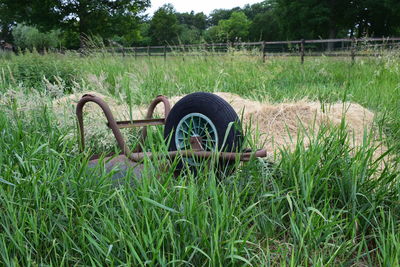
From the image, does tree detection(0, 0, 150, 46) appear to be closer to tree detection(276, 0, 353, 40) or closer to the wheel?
tree detection(276, 0, 353, 40)

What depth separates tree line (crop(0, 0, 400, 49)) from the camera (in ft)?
83.9

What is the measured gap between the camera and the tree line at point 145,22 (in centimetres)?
2556

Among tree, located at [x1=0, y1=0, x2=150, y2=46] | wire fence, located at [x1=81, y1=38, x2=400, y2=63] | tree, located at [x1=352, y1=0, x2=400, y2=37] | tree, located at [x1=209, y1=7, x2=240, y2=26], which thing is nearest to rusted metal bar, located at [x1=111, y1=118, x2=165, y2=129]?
wire fence, located at [x1=81, y1=38, x2=400, y2=63]

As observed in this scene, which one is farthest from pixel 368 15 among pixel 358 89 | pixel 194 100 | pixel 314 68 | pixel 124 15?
pixel 194 100

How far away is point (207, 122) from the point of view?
7.70 ft

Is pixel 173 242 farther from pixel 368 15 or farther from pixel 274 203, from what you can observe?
pixel 368 15

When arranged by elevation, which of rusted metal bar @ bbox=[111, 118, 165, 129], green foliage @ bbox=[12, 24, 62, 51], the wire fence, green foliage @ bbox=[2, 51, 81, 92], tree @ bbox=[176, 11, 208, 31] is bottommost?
rusted metal bar @ bbox=[111, 118, 165, 129]

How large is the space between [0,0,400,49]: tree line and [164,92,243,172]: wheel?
16.6 ft

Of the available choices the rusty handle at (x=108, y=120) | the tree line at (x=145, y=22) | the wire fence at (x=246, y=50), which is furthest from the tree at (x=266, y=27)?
the rusty handle at (x=108, y=120)

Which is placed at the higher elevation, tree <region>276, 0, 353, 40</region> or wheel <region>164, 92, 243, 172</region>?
tree <region>276, 0, 353, 40</region>

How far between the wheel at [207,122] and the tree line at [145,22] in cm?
505

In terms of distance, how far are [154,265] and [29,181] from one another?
786mm

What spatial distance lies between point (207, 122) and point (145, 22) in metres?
30.0

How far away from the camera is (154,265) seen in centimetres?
156
